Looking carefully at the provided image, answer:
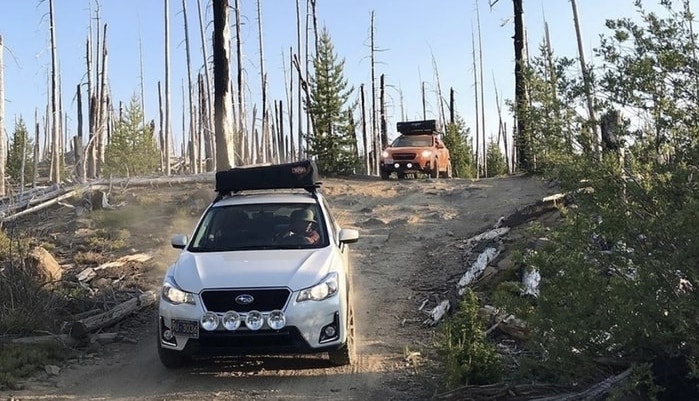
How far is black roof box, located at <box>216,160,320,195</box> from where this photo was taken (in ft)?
30.7

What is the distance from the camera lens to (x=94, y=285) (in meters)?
11.7

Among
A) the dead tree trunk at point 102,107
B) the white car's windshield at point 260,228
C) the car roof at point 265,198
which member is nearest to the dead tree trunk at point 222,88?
the car roof at point 265,198

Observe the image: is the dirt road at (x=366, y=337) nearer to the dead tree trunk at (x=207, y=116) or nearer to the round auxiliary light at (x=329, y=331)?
the round auxiliary light at (x=329, y=331)

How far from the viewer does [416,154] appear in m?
26.9

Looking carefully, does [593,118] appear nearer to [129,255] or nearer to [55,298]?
[55,298]

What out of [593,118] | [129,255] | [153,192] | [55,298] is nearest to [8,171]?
[153,192]

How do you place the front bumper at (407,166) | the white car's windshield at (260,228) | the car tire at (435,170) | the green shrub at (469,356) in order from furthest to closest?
1. the car tire at (435,170)
2. the front bumper at (407,166)
3. the white car's windshield at (260,228)
4. the green shrub at (469,356)

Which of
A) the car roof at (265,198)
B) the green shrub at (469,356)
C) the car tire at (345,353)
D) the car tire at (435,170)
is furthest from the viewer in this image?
the car tire at (435,170)

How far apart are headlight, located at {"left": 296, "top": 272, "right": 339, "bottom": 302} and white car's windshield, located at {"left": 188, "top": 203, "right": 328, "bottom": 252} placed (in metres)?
0.82

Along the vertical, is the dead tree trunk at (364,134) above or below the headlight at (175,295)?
above

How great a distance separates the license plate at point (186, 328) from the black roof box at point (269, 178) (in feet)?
9.56

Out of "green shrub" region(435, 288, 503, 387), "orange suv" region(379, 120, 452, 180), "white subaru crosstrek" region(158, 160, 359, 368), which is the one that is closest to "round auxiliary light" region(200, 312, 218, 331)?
"white subaru crosstrek" region(158, 160, 359, 368)

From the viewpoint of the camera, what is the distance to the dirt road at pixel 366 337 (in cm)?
676

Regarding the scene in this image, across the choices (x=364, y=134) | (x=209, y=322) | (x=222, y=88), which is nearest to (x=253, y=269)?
(x=209, y=322)
